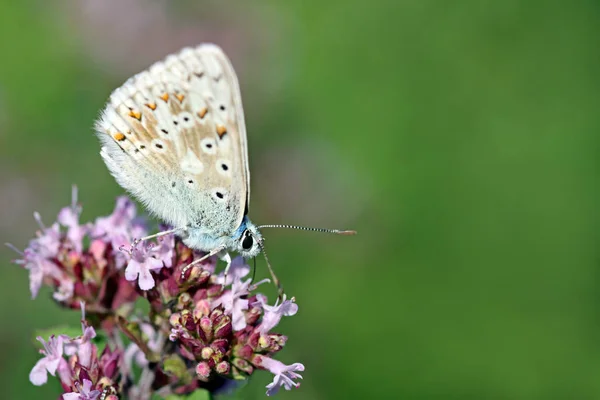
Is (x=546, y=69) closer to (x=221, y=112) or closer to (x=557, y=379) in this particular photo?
(x=557, y=379)

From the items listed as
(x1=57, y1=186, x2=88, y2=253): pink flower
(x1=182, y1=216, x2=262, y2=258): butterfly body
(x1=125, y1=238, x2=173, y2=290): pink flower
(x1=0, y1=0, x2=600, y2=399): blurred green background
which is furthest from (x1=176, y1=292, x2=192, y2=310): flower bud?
(x1=0, y1=0, x2=600, y2=399): blurred green background

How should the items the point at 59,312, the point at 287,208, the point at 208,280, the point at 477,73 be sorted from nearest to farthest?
the point at 208,280 < the point at 59,312 < the point at 287,208 < the point at 477,73

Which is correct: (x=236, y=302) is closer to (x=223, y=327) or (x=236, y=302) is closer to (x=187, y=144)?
(x=223, y=327)

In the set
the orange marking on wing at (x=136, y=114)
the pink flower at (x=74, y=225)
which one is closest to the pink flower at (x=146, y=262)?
the pink flower at (x=74, y=225)

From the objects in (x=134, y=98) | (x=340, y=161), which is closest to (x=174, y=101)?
(x=134, y=98)

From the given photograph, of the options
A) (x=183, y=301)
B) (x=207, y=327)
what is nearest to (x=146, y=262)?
(x=183, y=301)

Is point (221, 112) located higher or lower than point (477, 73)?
higher

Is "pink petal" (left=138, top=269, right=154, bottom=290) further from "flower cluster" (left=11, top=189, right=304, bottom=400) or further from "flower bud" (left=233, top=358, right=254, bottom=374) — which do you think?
"flower bud" (left=233, top=358, right=254, bottom=374)
